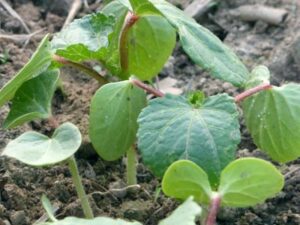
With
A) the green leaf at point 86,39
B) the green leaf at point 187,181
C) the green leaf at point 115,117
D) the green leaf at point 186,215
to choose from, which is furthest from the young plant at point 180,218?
the green leaf at point 86,39

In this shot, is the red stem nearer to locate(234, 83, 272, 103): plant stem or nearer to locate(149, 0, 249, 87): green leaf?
locate(149, 0, 249, 87): green leaf

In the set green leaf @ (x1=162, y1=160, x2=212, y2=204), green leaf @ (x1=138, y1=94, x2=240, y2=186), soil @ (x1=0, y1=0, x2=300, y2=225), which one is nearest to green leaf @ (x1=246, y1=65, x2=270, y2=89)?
green leaf @ (x1=138, y1=94, x2=240, y2=186)

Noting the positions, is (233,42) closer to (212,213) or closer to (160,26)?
(160,26)

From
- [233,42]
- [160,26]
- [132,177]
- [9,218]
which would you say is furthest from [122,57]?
[233,42]

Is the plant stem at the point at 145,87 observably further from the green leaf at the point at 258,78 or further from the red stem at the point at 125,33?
the green leaf at the point at 258,78

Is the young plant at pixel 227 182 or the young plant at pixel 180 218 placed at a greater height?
the young plant at pixel 180 218
